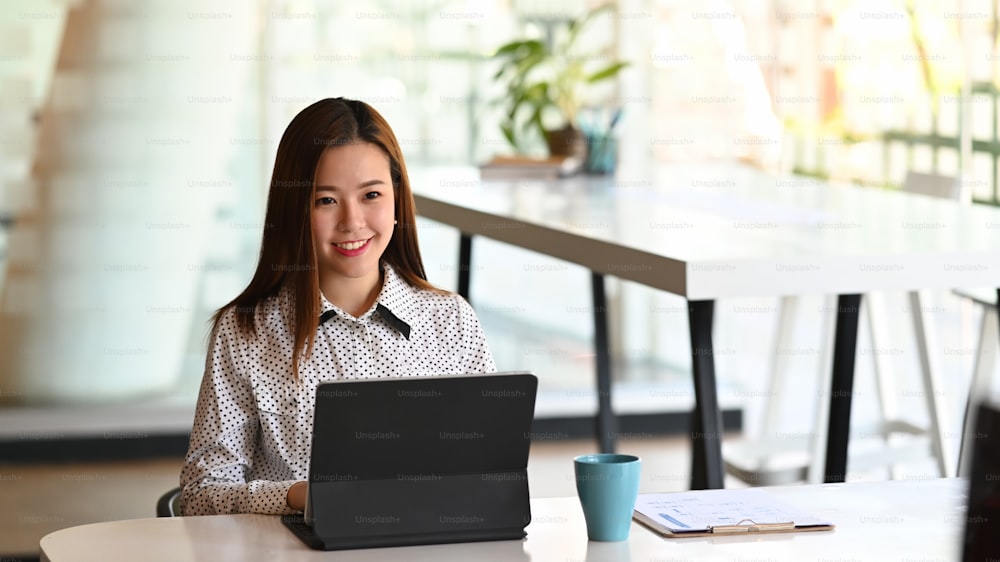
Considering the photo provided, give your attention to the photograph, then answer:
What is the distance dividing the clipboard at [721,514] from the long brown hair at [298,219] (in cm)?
59

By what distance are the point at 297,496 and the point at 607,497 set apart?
39 centimetres

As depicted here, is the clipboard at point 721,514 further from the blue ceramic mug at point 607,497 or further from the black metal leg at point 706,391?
the black metal leg at point 706,391

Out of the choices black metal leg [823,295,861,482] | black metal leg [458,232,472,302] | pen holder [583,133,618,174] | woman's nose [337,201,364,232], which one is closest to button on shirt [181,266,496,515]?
woman's nose [337,201,364,232]

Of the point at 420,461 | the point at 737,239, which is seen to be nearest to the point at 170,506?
the point at 420,461

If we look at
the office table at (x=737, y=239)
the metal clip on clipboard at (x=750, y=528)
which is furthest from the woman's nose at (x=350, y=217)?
the metal clip on clipboard at (x=750, y=528)

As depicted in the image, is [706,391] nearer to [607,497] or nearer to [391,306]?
[391,306]

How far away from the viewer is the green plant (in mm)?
4344

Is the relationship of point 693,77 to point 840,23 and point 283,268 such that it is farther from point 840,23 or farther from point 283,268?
point 283,268

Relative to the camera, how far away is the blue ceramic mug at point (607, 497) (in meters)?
1.37

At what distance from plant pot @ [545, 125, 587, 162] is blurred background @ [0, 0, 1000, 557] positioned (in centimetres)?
6

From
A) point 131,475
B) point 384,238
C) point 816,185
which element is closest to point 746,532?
point 384,238

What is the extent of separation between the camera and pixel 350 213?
1888 millimetres

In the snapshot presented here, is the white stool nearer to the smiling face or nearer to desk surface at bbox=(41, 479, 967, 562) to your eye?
the smiling face

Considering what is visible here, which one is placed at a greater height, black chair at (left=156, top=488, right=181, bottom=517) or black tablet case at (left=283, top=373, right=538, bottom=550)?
black tablet case at (left=283, top=373, right=538, bottom=550)
